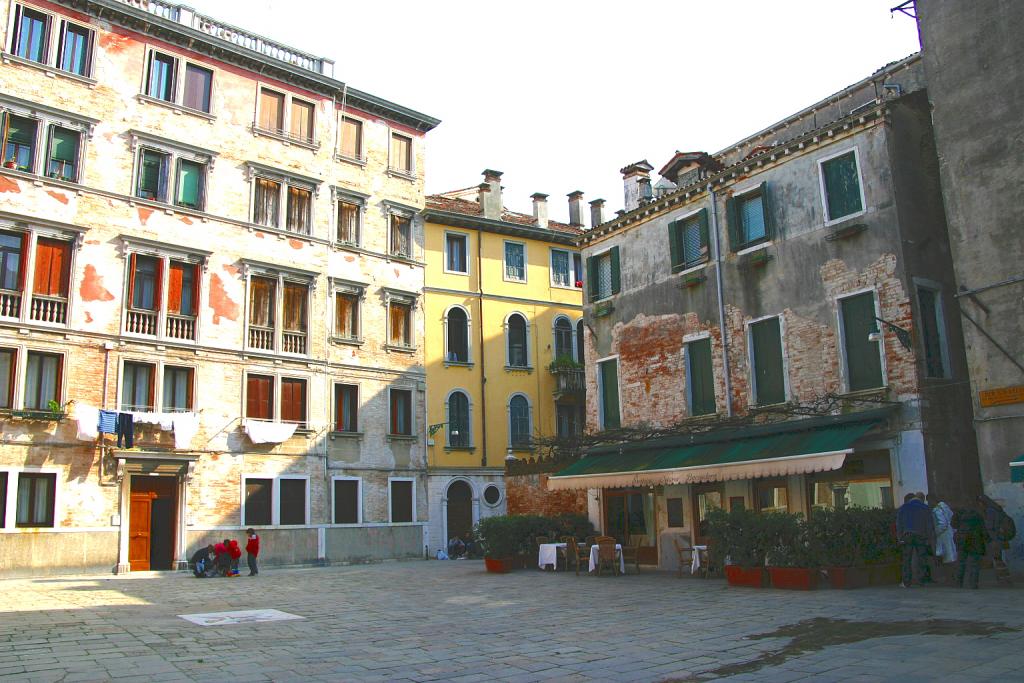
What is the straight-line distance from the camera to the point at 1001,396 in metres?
14.8

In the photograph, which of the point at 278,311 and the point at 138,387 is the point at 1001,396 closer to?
the point at 278,311

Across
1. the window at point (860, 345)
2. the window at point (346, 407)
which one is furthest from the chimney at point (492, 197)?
the window at point (860, 345)

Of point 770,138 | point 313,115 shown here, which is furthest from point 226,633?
point 313,115

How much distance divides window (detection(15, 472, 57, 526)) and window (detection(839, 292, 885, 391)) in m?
19.6

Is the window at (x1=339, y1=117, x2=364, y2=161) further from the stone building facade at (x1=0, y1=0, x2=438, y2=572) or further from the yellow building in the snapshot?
the yellow building

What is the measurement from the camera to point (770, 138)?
22.7m

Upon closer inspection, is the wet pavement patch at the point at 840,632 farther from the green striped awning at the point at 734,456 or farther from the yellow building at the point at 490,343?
the yellow building at the point at 490,343

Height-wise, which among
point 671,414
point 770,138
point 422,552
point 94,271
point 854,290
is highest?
point 770,138

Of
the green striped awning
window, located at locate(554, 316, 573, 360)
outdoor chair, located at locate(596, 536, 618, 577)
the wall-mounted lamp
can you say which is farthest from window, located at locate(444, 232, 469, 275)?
the wall-mounted lamp

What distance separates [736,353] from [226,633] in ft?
43.6

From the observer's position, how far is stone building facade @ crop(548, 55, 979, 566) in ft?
53.2

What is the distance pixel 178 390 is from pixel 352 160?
34.2 ft

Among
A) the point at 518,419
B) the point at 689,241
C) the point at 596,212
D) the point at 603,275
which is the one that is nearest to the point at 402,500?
the point at 518,419

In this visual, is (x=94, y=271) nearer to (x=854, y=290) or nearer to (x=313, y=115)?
(x=313, y=115)
